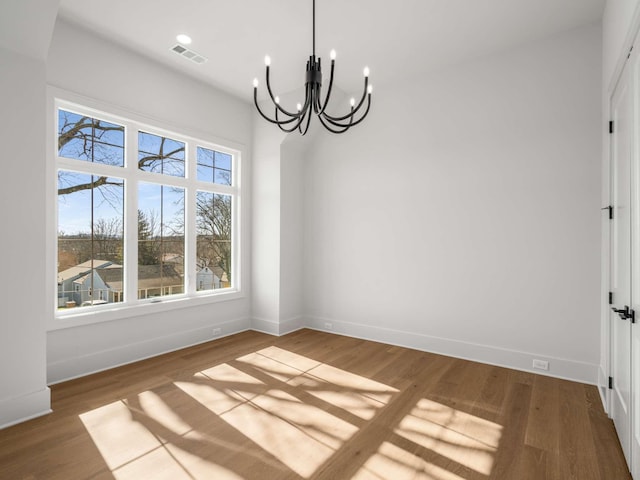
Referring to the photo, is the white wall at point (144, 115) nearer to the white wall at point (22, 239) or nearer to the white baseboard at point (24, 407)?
the white wall at point (22, 239)

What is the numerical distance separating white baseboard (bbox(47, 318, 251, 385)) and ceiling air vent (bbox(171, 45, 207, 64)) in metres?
3.16

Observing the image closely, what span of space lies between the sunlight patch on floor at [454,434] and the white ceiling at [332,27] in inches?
132

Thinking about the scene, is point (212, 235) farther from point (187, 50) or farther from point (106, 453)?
point (106, 453)

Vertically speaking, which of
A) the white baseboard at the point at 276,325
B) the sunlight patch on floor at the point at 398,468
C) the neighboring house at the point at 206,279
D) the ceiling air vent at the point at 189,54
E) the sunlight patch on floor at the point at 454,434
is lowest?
the sunlight patch on floor at the point at 398,468

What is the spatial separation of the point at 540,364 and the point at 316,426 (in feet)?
7.87

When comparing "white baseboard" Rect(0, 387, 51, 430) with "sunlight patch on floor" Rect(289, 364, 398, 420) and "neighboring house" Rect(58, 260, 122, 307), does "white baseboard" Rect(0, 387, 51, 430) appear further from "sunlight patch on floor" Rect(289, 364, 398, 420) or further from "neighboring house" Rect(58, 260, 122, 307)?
"sunlight patch on floor" Rect(289, 364, 398, 420)

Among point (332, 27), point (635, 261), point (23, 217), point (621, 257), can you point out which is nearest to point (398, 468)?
point (635, 261)

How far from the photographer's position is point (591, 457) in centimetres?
215

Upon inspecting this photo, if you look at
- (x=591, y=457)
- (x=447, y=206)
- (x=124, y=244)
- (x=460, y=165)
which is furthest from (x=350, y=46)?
(x=591, y=457)

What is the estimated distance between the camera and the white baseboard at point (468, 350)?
3279 mm

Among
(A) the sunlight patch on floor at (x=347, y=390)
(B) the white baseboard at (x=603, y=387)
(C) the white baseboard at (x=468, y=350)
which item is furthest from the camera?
(C) the white baseboard at (x=468, y=350)

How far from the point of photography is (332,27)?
10.7ft

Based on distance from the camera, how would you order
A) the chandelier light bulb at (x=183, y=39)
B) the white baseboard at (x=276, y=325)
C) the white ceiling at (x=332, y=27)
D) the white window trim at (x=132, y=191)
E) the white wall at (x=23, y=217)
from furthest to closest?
1. the white baseboard at (x=276, y=325)
2. the chandelier light bulb at (x=183, y=39)
3. the white window trim at (x=132, y=191)
4. the white ceiling at (x=332, y=27)
5. the white wall at (x=23, y=217)

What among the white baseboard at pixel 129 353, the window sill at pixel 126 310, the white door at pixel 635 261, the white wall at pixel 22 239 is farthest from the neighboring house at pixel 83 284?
the white door at pixel 635 261
